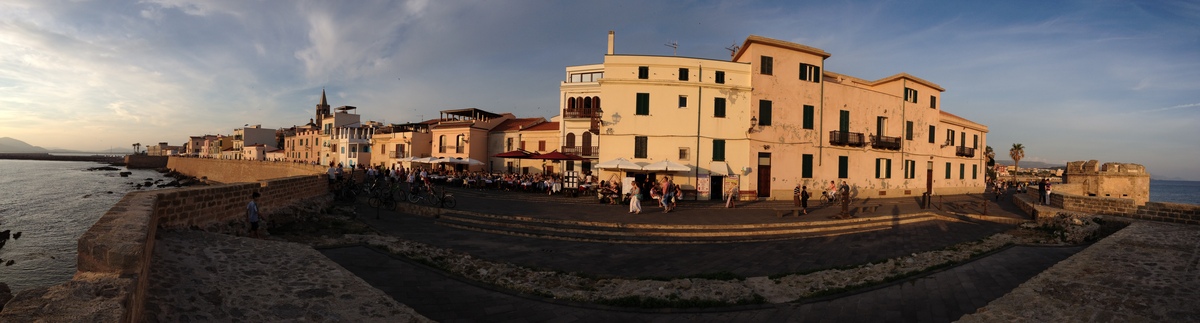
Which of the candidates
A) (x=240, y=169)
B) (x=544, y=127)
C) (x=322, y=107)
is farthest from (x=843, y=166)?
(x=322, y=107)

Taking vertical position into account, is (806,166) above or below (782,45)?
below

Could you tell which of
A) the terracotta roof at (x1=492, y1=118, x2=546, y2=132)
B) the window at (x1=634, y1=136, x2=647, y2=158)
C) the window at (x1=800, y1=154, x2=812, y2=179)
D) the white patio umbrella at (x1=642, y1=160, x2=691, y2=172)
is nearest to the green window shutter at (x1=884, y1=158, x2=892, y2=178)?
the window at (x1=800, y1=154, x2=812, y2=179)

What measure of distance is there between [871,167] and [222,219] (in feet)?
99.9

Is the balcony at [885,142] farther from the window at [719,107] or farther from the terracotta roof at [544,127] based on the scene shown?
the terracotta roof at [544,127]

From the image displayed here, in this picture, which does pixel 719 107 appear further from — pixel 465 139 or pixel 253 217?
pixel 465 139

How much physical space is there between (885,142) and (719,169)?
11.7 meters

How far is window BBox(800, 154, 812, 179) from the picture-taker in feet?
81.3

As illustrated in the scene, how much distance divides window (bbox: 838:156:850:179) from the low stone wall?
130 metres

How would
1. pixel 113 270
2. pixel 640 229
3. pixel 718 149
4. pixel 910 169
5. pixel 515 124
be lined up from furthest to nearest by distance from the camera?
pixel 515 124 < pixel 910 169 < pixel 718 149 < pixel 640 229 < pixel 113 270

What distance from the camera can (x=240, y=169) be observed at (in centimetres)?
5097

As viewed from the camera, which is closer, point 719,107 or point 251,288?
point 251,288

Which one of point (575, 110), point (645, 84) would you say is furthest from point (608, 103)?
point (575, 110)

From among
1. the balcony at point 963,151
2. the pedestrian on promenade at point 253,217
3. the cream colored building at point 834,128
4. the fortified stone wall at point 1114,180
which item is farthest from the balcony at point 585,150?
the fortified stone wall at point 1114,180

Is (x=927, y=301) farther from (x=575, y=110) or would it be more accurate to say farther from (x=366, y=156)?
(x=366, y=156)
